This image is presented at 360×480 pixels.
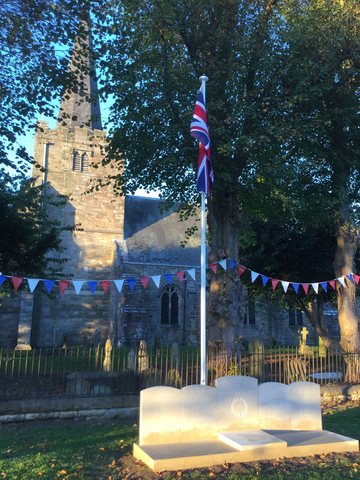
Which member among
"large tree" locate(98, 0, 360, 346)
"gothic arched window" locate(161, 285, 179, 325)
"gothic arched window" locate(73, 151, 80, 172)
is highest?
"gothic arched window" locate(73, 151, 80, 172)

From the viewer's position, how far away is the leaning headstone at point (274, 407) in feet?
21.8

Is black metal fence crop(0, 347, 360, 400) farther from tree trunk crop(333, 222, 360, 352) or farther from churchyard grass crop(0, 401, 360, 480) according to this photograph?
churchyard grass crop(0, 401, 360, 480)

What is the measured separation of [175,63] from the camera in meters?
13.2

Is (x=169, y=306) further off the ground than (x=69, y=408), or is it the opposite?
(x=169, y=306)

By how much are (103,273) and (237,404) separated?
Answer: 20511mm

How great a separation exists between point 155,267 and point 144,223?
187 inches

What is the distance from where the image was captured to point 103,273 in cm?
2595

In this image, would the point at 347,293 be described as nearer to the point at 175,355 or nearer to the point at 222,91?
the point at 175,355

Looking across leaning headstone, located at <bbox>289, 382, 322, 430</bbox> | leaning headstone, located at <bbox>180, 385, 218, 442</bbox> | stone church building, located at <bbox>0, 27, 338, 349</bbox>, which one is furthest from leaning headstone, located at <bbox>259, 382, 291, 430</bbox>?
stone church building, located at <bbox>0, 27, 338, 349</bbox>

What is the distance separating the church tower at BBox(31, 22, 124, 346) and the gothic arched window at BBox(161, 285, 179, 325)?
3.77 meters

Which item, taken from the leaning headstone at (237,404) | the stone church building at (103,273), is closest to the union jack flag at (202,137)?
the leaning headstone at (237,404)

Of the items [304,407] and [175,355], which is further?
A: [175,355]

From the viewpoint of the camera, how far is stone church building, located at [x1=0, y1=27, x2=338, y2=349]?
937 inches

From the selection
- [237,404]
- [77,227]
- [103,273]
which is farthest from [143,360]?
[77,227]
